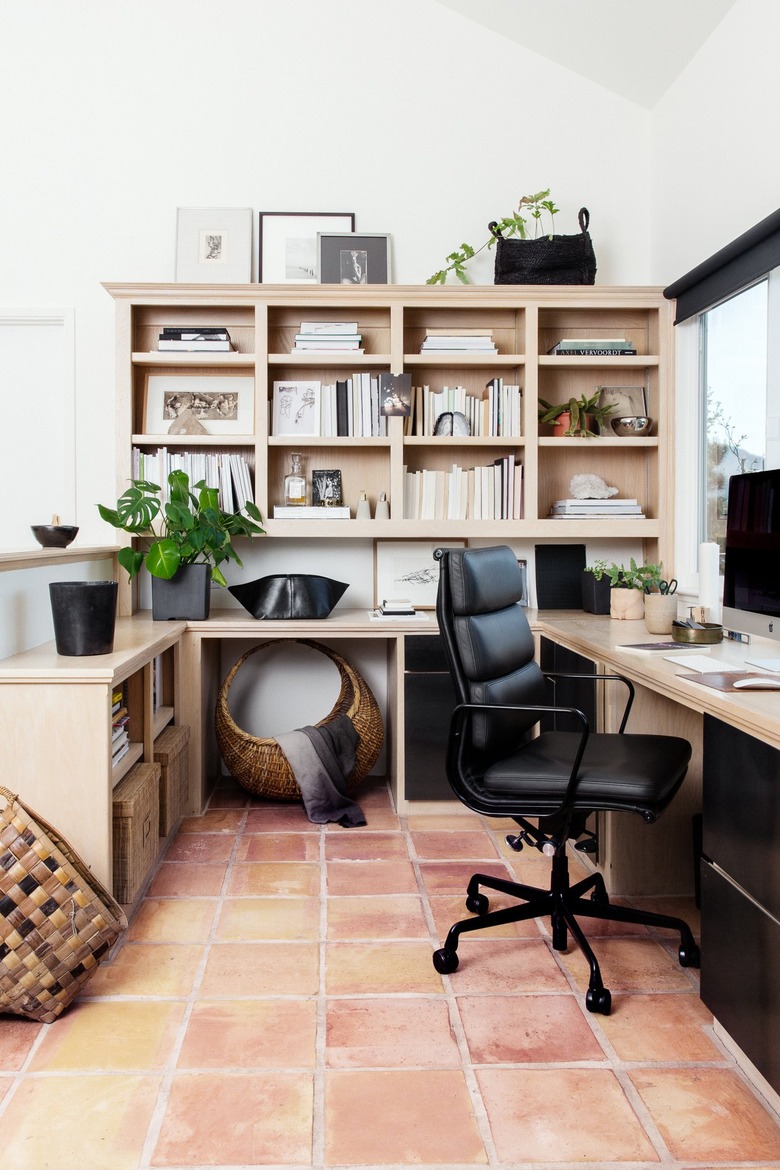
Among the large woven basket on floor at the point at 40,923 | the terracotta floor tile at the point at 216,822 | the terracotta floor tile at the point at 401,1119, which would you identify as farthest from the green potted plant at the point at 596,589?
the large woven basket on floor at the point at 40,923

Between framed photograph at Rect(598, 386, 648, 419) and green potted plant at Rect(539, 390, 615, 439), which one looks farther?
framed photograph at Rect(598, 386, 648, 419)

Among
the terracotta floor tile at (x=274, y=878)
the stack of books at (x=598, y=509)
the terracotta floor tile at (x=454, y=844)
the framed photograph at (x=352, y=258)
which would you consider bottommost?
the terracotta floor tile at (x=274, y=878)

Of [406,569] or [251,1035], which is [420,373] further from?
[251,1035]

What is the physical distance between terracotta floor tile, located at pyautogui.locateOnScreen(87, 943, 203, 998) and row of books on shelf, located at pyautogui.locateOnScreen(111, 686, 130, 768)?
1.93 feet

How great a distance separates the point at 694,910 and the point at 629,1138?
1.14 meters

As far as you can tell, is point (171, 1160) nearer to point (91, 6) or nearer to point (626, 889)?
point (626, 889)

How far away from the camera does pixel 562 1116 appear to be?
167 cm

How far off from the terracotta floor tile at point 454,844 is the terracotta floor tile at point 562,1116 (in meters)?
1.30

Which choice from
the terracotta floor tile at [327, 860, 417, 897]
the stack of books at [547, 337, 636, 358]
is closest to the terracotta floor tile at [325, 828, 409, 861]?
the terracotta floor tile at [327, 860, 417, 897]

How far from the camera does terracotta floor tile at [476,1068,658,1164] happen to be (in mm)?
1567

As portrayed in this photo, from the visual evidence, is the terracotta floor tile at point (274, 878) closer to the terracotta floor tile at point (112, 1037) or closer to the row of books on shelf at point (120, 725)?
the row of books on shelf at point (120, 725)

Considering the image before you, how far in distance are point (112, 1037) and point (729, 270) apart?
311 cm

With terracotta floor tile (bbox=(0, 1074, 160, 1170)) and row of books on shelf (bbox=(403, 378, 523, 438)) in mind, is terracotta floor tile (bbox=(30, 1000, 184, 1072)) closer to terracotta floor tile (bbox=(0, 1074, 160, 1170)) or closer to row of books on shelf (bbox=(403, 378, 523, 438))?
terracotta floor tile (bbox=(0, 1074, 160, 1170))

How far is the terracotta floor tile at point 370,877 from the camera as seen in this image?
2.79m
